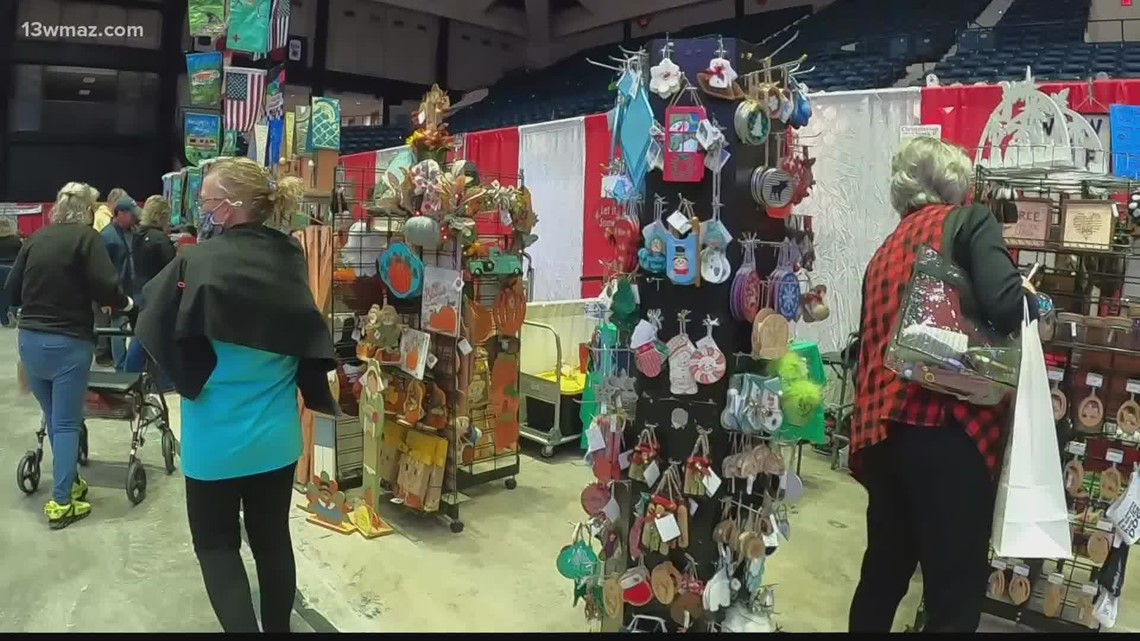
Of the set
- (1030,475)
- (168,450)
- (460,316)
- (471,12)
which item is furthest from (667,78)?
(471,12)

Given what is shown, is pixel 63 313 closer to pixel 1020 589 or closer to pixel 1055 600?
pixel 1020 589

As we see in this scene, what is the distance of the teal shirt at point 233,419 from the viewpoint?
2053 millimetres

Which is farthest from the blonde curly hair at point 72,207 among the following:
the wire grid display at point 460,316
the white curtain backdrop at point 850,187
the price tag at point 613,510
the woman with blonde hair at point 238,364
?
the white curtain backdrop at point 850,187

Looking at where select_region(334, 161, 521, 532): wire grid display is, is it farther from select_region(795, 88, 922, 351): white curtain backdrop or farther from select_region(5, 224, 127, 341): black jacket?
select_region(795, 88, 922, 351): white curtain backdrop

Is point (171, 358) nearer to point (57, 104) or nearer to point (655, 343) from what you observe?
point (655, 343)

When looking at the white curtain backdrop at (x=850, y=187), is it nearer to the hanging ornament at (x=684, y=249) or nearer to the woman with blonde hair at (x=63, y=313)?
the hanging ornament at (x=684, y=249)

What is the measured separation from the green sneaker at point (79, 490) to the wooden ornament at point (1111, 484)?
13.2ft

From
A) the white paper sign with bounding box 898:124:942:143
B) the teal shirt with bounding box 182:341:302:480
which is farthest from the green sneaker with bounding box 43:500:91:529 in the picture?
the white paper sign with bounding box 898:124:942:143

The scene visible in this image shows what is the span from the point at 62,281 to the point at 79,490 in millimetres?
985

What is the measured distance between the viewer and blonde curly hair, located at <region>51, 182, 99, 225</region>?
3.53 meters

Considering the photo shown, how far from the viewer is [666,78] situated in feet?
7.43

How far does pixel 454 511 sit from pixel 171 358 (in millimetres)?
1891

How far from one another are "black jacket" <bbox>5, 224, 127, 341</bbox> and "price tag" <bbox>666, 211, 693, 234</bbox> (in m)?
2.55

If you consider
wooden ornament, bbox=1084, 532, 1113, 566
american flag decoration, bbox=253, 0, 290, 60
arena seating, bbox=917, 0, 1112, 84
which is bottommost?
wooden ornament, bbox=1084, 532, 1113, 566
